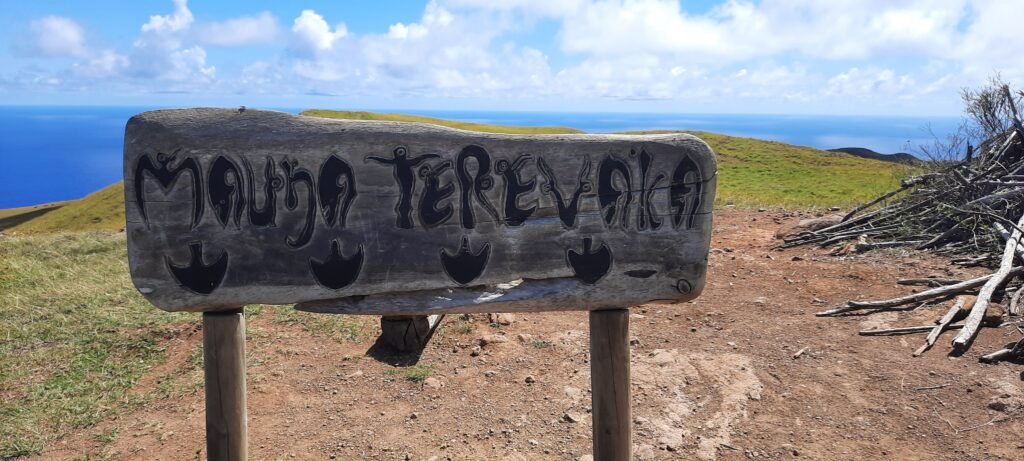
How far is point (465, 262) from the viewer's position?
289 centimetres

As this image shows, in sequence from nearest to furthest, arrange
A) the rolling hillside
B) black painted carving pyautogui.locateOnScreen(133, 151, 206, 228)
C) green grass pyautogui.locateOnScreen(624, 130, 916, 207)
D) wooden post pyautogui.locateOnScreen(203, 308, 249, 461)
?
black painted carving pyautogui.locateOnScreen(133, 151, 206, 228), wooden post pyautogui.locateOnScreen(203, 308, 249, 461), green grass pyautogui.locateOnScreen(624, 130, 916, 207), the rolling hillside

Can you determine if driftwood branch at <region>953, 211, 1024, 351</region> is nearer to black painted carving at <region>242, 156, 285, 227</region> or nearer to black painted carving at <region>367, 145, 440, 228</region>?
black painted carving at <region>367, 145, 440, 228</region>

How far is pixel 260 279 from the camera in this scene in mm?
2867

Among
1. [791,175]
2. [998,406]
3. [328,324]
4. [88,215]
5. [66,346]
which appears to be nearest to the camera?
[998,406]

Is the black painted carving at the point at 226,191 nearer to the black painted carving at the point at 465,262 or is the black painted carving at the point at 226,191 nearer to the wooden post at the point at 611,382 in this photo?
the black painted carving at the point at 465,262

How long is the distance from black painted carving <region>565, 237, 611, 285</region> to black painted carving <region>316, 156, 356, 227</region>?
1.05m

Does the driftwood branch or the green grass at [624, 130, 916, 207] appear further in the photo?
the green grass at [624, 130, 916, 207]

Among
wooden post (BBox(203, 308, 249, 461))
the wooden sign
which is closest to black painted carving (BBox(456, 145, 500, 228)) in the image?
the wooden sign

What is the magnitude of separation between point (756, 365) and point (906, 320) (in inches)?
87.3

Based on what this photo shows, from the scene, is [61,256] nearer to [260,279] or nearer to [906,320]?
[260,279]

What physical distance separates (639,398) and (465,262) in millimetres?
2863

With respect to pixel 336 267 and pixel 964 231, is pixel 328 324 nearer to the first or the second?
pixel 336 267

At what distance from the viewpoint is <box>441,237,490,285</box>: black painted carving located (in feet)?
9.45

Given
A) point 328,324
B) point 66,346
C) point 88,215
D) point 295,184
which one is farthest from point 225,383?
point 88,215
